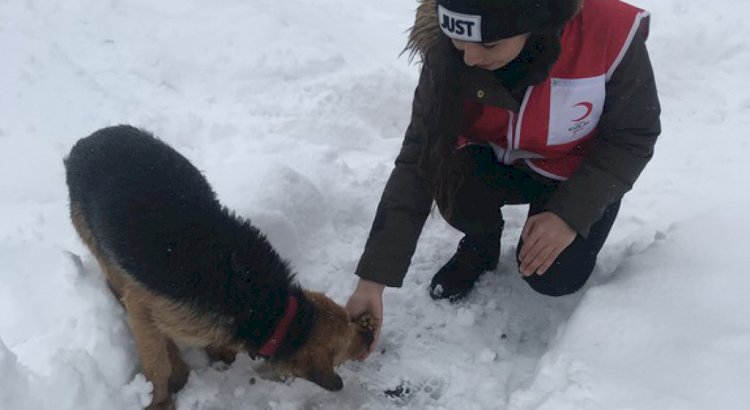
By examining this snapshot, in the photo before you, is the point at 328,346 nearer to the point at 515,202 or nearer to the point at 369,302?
the point at 369,302

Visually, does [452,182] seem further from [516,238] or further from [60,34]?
[60,34]

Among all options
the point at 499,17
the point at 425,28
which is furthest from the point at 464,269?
the point at 499,17

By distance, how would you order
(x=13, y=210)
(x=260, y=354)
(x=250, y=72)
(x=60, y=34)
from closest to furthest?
(x=260, y=354), (x=13, y=210), (x=250, y=72), (x=60, y=34)

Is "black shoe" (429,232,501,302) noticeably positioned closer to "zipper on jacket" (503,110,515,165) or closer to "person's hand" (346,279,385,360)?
"zipper on jacket" (503,110,515,165)

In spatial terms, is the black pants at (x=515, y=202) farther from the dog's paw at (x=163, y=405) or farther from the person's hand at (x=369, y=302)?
the dog's paw at (x=163, y=405)

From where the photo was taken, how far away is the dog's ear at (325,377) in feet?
9.53

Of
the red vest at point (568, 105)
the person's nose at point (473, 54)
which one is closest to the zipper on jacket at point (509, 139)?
the red vest at point (568, 105)

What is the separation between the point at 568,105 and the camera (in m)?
2.75

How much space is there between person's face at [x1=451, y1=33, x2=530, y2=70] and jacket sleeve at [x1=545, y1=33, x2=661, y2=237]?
561 mm

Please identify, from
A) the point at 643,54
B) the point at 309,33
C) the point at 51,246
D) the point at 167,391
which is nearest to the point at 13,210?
the point at 51,246

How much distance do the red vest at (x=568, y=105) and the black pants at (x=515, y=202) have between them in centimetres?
11

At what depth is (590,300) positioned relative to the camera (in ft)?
10.5

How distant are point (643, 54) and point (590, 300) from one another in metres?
1.22

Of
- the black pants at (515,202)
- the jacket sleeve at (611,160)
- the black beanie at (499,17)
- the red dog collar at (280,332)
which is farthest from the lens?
the black pants at (515,202)
